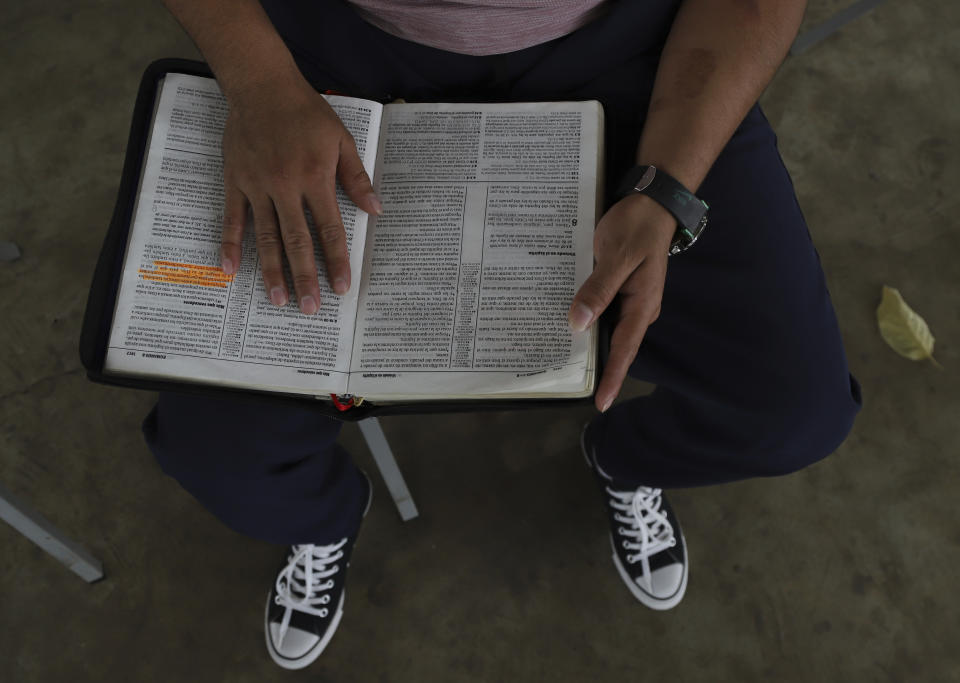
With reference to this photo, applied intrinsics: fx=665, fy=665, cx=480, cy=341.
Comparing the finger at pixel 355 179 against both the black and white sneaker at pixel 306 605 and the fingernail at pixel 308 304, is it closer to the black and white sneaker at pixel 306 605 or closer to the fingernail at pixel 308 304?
the fingernail at pixel 308 304

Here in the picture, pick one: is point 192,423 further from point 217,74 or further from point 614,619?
point 614,619

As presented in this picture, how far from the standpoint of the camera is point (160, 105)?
67 centimetres

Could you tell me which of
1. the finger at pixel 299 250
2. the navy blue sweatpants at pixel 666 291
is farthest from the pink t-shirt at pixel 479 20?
the finger at pixel 299 250

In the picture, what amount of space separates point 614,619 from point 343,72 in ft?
3.02

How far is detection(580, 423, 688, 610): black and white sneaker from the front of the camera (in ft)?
3.59

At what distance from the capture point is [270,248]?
62cm

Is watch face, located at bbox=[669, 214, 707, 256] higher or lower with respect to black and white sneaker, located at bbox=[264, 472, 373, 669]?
higher

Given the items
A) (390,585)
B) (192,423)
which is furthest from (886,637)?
(192,423)

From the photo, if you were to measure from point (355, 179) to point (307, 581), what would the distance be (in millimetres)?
690

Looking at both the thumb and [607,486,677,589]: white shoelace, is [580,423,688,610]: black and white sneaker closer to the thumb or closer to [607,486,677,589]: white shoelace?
[607,486,677,589]: white shoelace

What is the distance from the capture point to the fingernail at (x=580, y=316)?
57 centimetres

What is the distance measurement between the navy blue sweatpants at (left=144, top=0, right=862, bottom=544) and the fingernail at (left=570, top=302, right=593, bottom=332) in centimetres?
20

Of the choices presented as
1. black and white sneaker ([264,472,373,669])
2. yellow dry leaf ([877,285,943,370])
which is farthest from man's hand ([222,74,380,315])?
yellow dry leaf ([877,285,943,370])

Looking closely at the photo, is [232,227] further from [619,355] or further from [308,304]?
[619,355]
